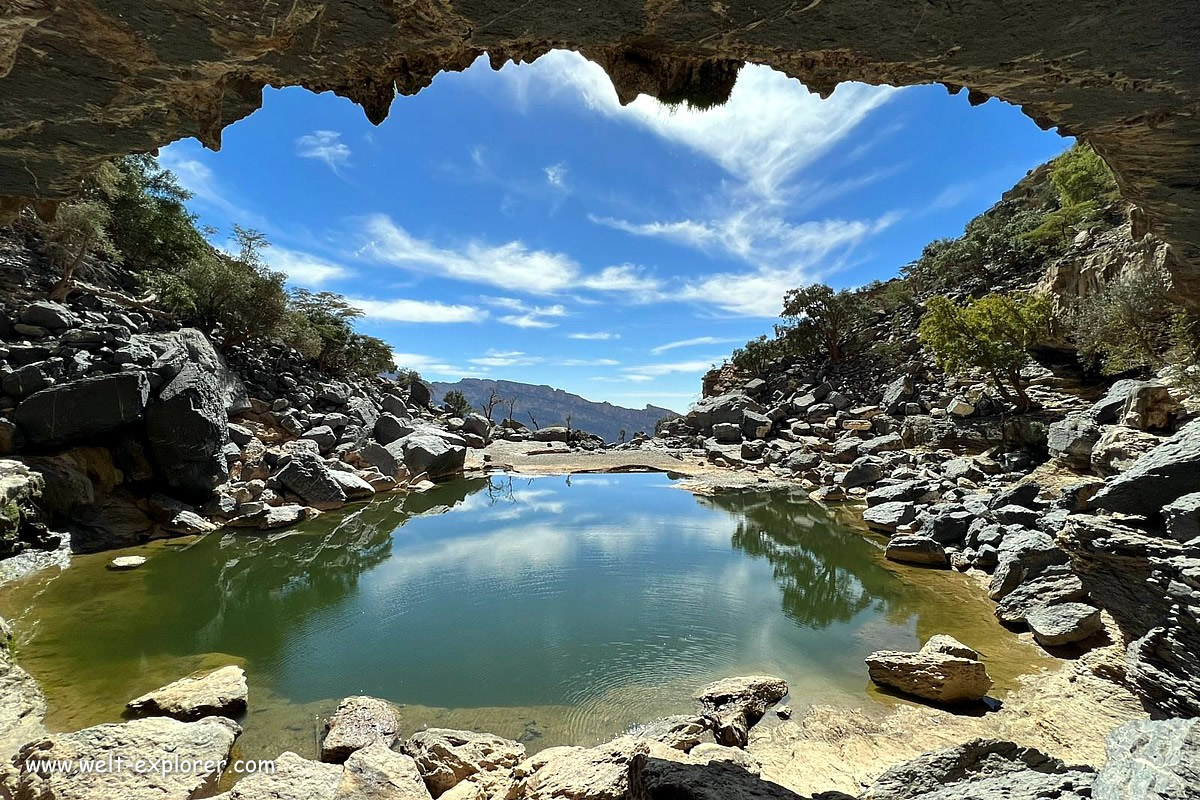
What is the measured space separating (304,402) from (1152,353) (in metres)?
31.7

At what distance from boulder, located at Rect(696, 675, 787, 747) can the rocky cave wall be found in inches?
263

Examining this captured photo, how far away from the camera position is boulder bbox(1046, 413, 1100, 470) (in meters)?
12.7

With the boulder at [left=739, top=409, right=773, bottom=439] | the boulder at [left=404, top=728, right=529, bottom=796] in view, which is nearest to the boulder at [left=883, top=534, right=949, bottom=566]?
the boulder at [left=404, top=728, right=529, bottom=796]

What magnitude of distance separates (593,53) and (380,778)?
6.57 m

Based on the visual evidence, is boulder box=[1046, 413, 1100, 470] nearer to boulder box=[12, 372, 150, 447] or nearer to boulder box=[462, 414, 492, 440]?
boulder box=[12, 372, 150, 447]

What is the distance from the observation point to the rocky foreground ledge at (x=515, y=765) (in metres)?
2.64

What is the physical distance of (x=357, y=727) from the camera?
542 centimetres

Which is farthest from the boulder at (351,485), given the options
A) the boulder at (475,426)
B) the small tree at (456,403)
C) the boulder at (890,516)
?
the small tree at (456,403)

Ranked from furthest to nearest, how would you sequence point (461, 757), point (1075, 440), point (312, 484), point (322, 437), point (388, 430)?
point (388, 430) < point (322, 437) < point (312, 484) < point (1075, 440) < point (461, 757)

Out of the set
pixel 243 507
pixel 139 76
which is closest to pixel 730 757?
pixel 139 76

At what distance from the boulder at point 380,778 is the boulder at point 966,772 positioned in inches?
152

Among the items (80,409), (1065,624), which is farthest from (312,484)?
(1065,624)

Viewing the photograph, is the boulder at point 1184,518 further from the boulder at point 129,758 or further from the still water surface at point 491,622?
the boulder at point 129,758

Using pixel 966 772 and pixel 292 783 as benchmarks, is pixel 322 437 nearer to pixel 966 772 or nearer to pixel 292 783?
pixel 292 783
